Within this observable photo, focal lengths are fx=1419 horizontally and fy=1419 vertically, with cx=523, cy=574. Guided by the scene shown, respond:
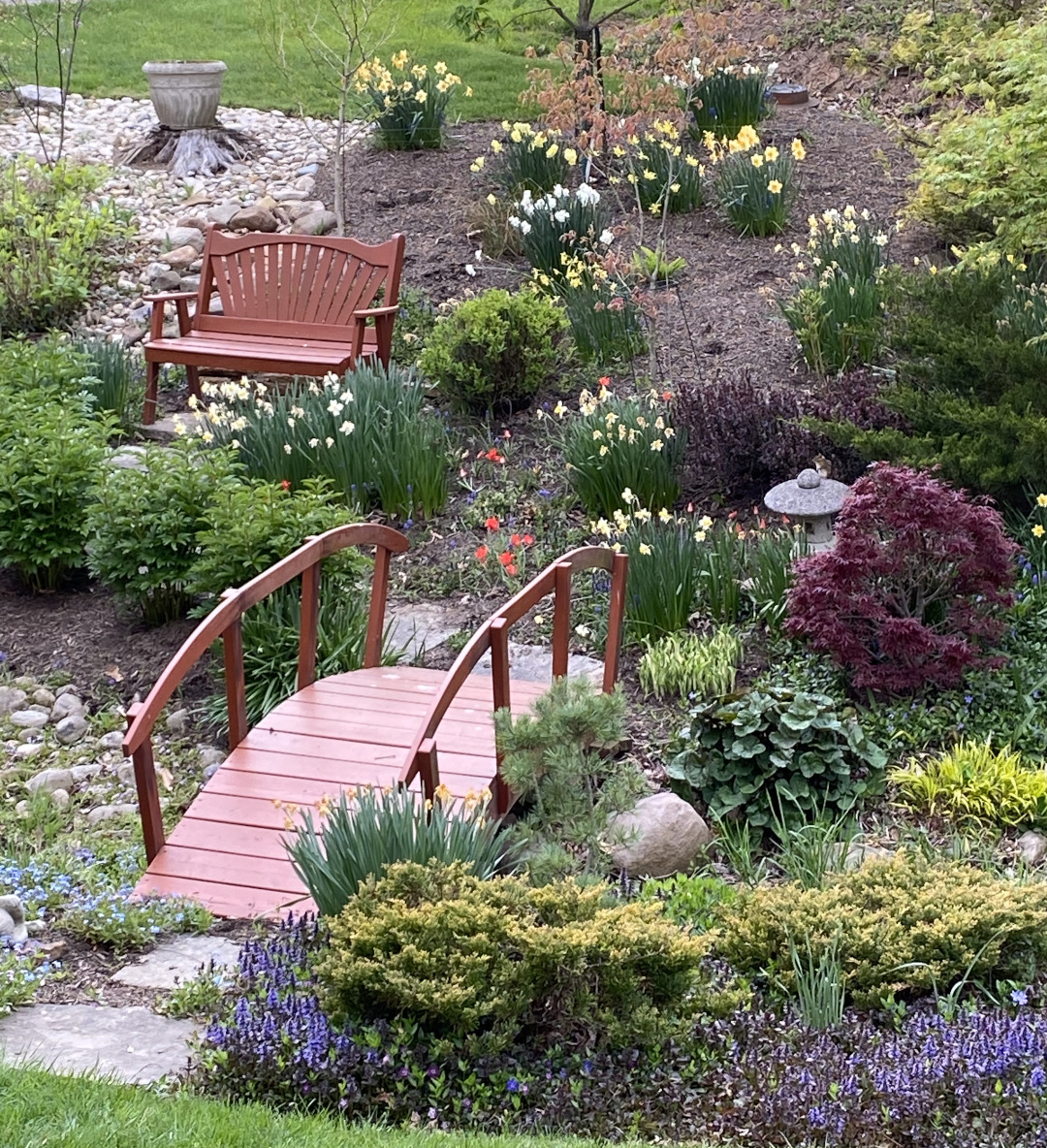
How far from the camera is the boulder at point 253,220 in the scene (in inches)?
440

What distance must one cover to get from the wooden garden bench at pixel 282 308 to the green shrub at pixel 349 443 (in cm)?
109

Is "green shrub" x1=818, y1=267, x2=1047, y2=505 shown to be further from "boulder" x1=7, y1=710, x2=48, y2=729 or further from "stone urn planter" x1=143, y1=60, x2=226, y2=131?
"stone urn planter" x1=143, y1=60, x2=226, y2=131

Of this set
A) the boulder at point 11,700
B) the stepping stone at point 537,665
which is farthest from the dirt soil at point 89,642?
the stepping stone at point 537,665

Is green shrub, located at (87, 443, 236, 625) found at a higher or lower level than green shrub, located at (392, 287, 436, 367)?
lower

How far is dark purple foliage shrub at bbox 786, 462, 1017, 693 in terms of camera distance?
5430mm

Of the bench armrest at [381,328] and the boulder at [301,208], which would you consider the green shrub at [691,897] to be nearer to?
the bench armrest at [381,328]

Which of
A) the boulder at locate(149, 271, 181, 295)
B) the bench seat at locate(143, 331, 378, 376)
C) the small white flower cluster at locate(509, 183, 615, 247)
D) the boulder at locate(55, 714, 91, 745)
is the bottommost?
the boulder at locate(55, 714, 91, 745)

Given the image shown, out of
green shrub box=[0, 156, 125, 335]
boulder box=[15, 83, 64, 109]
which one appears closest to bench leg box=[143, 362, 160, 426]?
green shrub box=[0, 156, 125, 335]

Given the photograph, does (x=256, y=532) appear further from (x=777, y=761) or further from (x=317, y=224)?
(x=317, y=224)

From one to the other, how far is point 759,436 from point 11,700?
147 inches

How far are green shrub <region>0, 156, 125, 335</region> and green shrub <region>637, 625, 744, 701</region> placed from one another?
6.09 metres

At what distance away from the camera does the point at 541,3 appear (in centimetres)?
1623

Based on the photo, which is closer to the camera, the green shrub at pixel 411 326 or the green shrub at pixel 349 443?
the green shrub at pixel 349 443

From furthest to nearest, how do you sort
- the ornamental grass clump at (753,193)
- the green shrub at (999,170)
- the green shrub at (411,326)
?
the ornamental grass clump at (753,193)
the green shrub at (411,326)
the green shrub at (999,170)
